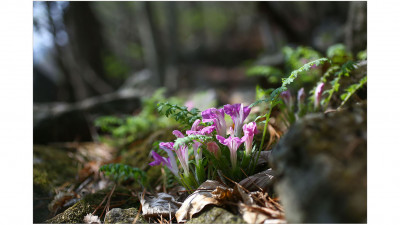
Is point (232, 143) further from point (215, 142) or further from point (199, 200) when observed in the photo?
point (199, 200)

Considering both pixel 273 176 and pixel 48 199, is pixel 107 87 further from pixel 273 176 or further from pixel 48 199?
pixel 273 176

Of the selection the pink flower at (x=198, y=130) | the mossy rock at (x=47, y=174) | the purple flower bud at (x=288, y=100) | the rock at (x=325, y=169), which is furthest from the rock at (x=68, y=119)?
the rock at (x=325, y=169)

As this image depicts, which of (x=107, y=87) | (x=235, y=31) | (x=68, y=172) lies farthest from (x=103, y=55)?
(x=235, y=31)

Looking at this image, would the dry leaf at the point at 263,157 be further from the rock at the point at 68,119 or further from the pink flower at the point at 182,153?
the rock at the point at 68,119

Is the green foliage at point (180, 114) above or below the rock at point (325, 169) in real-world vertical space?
above

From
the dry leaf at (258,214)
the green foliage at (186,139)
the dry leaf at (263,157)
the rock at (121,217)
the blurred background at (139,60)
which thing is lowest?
the rock at (121,217)

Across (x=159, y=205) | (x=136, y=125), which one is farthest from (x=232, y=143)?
(x=136, y=125)
